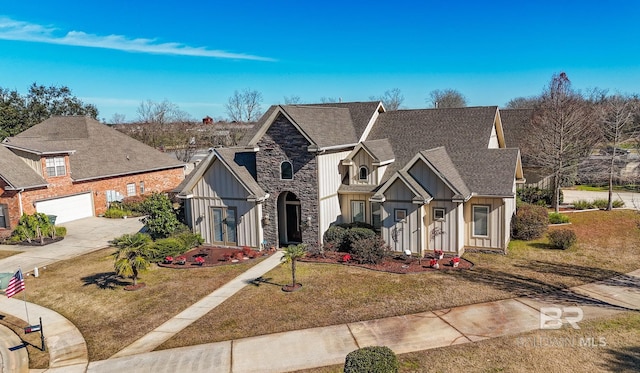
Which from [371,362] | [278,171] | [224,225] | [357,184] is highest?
[278,171]

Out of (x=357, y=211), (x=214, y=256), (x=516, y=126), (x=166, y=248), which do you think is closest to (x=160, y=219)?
(x=166, y=248)

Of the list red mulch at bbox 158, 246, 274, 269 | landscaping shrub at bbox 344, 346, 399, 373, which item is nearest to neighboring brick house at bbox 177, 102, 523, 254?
red mulch at bbox 158, 246, 274, 269

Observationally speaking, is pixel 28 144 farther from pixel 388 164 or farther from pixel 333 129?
pixel 388 164

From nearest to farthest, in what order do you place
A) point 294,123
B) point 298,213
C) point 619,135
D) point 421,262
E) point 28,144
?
point 421,262 → point 294,123 → point 298,213 → point 619,135 → point 28,144

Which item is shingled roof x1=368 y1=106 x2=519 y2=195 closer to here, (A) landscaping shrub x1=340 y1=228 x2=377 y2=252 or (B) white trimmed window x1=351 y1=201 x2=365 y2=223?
(B) white trimmed window x1=351 y1=201 x2=365 y2=223

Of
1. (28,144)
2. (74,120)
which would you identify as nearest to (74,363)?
(28,144)

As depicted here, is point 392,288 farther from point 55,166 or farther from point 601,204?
point 55,166
